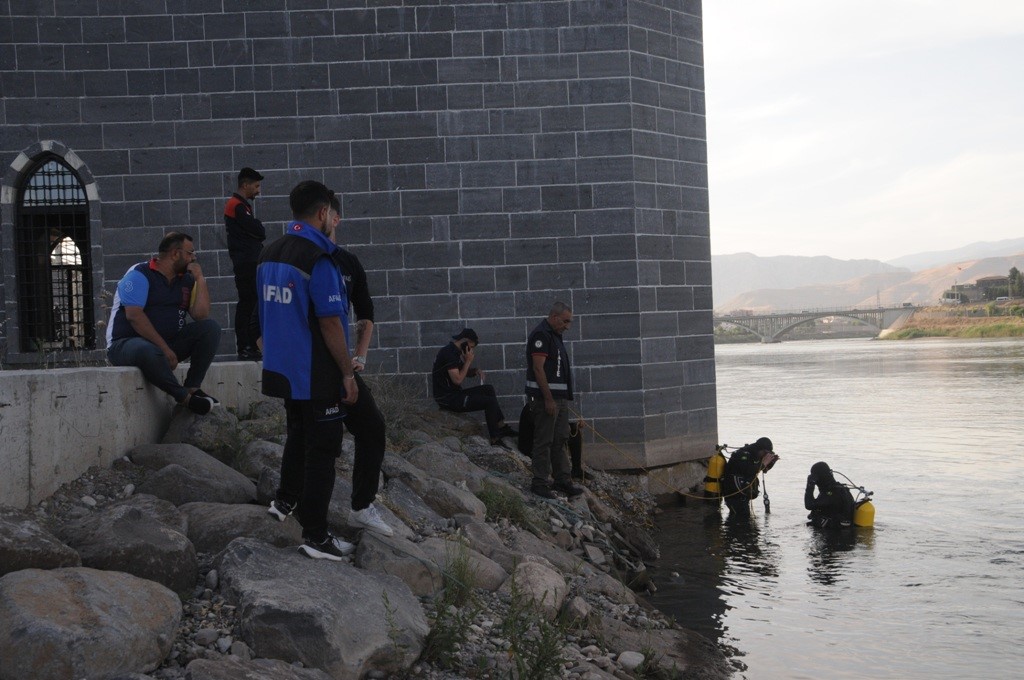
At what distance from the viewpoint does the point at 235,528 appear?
212 inches

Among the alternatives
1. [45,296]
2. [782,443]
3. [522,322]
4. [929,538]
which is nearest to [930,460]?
[782,443]

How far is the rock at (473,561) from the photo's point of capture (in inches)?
246

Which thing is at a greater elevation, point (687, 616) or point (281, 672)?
point (281, 672)

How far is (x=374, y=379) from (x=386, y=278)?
1.27m

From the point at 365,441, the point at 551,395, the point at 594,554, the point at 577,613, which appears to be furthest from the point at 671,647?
the point at 551,395

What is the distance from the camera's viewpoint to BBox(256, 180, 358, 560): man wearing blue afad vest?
201 inches

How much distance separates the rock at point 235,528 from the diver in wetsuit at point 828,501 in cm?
683

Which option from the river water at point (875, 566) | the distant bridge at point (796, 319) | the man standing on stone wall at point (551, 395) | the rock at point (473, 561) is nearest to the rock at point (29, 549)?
the rock at point (473, 561)

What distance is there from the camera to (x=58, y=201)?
1173 cm

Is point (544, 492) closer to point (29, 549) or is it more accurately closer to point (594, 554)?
point (594, 554)

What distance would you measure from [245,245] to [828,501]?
6.25 metres

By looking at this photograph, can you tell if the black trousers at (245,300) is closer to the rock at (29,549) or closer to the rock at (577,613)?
the rock at (577,613)

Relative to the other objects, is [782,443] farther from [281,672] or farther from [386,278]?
[281,672]

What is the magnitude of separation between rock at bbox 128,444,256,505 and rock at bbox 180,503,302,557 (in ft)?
1.11
